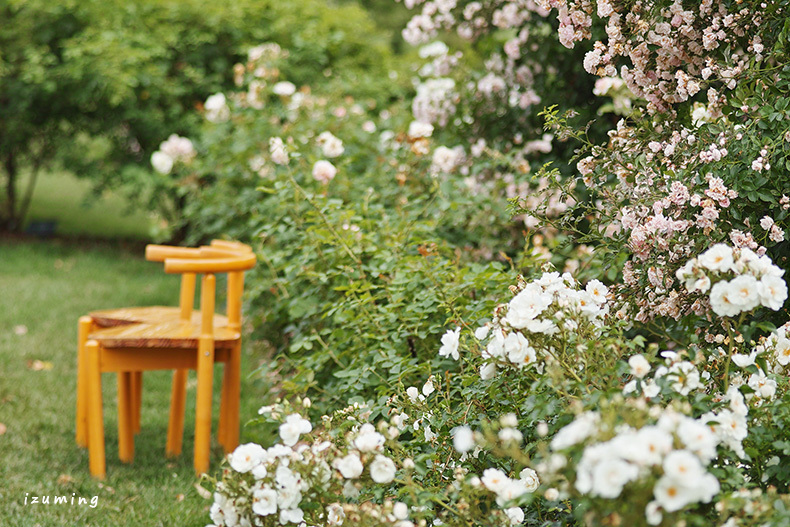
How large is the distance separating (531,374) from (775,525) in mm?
603

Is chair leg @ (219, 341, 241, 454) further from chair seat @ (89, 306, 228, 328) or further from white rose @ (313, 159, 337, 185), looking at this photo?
white rose @ (313, 159, 337, 185)

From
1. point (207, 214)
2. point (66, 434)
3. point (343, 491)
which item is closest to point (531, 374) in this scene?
point (343, 491)

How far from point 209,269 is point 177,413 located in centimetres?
73

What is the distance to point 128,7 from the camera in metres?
6.91

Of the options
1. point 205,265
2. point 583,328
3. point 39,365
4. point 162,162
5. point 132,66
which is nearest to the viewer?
point 583,328

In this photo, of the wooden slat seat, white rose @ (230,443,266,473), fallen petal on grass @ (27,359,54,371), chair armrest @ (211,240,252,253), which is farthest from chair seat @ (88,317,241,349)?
fallen petal on grass @ (27,359,54,371)

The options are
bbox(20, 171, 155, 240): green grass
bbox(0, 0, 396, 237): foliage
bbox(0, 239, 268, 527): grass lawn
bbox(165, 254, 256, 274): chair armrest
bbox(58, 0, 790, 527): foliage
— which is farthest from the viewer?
bbox(20, 171, 155, 240): green grass

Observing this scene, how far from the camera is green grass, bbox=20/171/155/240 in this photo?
8594 mm

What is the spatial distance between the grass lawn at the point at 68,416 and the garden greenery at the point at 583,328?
1.64ft

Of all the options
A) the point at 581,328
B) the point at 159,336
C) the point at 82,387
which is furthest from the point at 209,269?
the point at 581,328

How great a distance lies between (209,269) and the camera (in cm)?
288

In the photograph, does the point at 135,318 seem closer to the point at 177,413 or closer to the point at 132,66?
the point at 177,413

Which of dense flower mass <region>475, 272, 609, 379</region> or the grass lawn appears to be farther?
the grass lawn

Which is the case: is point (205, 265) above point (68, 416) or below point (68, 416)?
above
